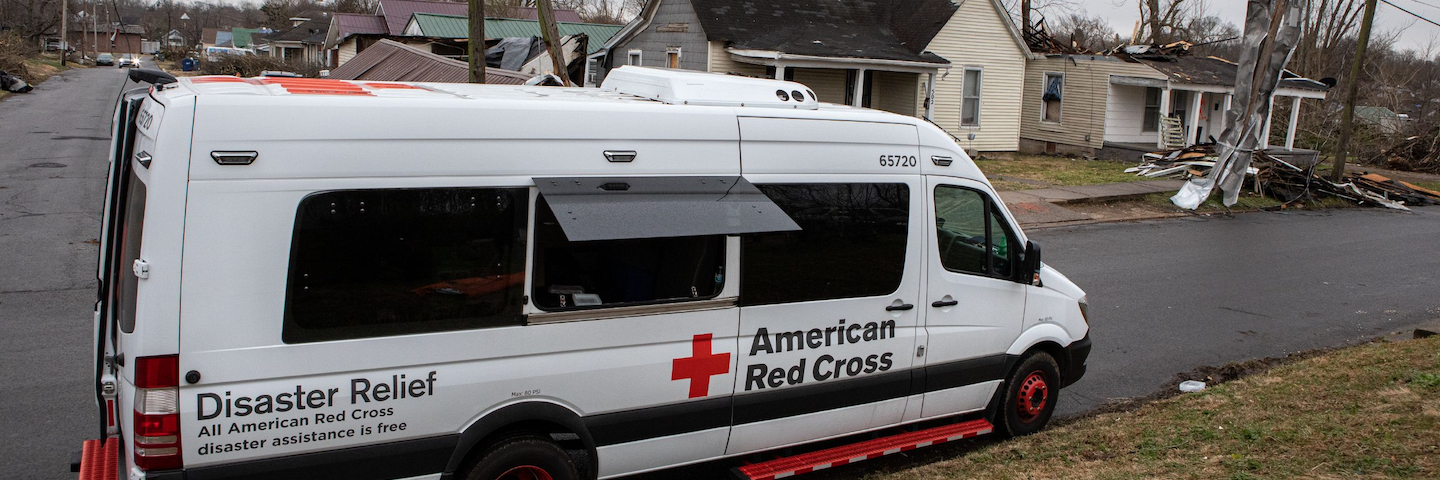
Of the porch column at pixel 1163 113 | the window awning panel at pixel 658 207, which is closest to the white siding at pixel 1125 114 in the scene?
the porch column at pixel 1163 113

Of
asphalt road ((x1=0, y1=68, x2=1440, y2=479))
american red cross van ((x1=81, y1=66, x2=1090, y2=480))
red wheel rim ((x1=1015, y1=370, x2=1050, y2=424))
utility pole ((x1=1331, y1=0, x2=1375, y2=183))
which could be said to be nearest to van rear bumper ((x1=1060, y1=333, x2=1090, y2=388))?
red wheel rim ((x1=1015, y1=370, x2=1050, y2=424))

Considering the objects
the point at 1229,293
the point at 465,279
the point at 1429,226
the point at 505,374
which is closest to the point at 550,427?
the point at 505,374

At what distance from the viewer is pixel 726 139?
4930 millimetres

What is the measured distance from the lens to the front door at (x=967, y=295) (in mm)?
5707

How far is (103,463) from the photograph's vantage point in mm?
4441

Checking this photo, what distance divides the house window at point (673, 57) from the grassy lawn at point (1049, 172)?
26.0 feet

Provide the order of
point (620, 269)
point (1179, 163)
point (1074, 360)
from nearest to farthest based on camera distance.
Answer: point (620, 269) < point (1074, 360) < point (1179, 163)

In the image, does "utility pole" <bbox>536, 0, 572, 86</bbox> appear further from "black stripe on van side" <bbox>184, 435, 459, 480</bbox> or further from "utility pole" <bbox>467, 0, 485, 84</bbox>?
"black stripe on van side" <bbox>184, 435, 459, 480</bbox>

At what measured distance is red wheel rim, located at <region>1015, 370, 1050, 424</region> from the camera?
6.33 m

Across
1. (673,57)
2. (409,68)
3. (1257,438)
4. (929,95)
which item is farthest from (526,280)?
(929,95)

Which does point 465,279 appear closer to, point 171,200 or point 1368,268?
point 171,200

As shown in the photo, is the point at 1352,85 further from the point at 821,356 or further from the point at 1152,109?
the point at 821,356

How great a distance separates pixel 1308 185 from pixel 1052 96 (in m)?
10.2

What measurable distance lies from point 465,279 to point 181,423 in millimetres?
1165
